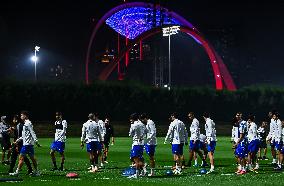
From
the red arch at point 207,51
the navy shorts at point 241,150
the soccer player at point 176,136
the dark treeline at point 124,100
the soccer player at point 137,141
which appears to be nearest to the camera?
the soccer player at point 137,141

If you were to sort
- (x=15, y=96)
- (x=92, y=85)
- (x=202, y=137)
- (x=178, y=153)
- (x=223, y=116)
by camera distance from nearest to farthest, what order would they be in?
(x=178, y=153) < (x=202, y=137) < (x=15, y=96) < (x=92, y=85) < (x=223, y=116)

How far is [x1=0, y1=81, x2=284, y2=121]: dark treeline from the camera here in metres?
75.1

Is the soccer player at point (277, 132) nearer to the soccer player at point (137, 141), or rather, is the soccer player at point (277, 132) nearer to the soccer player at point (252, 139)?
the soccer player at point (252, 139)

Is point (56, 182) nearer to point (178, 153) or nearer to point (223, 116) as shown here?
point (178, 153)

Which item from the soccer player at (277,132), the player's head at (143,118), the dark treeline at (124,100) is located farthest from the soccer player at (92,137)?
the dark treeline at (124,100)

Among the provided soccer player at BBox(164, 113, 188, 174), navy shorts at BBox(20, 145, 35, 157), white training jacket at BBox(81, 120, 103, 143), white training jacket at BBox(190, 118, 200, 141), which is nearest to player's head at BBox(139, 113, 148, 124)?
soccer player at BBox(164, 113, 188, 174)

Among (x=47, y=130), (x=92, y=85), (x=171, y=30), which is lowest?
(x=47, y=130)

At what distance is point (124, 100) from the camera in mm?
80500

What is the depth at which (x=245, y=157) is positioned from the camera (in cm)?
2494

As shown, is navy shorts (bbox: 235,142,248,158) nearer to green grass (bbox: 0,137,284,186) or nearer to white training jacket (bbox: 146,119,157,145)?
green grass (bbox: 0,137,284,186)


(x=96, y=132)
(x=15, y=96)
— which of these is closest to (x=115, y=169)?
(x=96, y=132)

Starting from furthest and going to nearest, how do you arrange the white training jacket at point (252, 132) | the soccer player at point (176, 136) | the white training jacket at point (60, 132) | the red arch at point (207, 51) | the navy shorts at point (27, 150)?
the red arch at point (207, 51), the white training jacket at point (60, 132), the white training jacket at point (252, 132), the soccer player at point (176, 136), the navy shorts at point (27, 150)

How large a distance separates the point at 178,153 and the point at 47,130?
43.8m

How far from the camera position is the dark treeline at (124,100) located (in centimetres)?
7506
